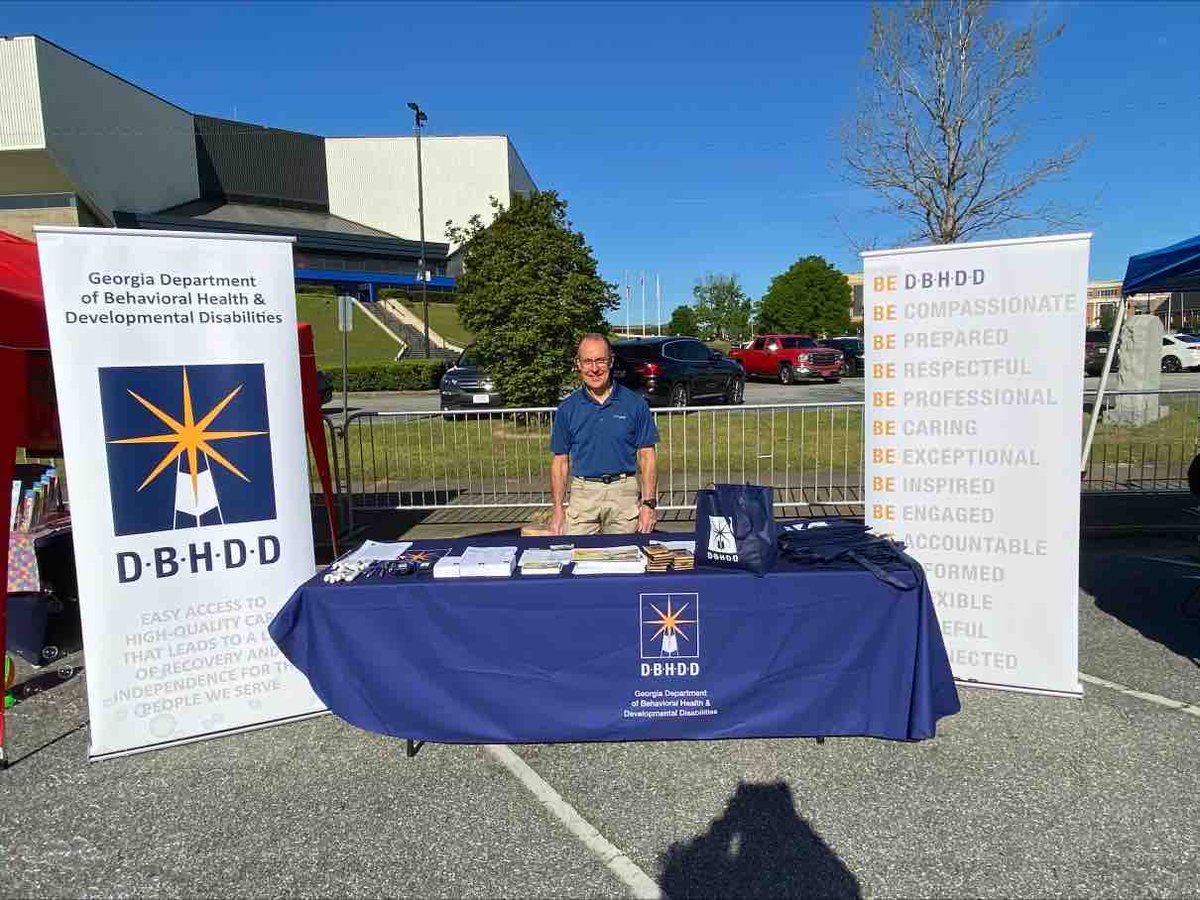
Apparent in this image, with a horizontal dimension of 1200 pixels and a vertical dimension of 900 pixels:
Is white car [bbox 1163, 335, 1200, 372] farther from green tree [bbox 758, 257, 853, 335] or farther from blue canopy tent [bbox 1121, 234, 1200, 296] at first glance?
green tree [bbox 758, 257, 853, 335]

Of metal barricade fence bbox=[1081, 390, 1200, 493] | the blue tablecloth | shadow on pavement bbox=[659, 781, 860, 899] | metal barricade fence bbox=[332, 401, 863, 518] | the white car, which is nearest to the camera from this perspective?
shadow on pavement bbox=[659, 781, 860, 899]

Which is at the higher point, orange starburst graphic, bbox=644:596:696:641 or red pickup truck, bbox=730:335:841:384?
red pickup truck, bbox=730:335:841:384

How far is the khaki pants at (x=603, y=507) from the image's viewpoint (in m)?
4.49

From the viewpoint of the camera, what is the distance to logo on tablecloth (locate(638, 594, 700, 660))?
3.29 m

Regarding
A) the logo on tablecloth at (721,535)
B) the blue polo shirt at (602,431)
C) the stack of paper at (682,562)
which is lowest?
the stack of paper at (682,562)

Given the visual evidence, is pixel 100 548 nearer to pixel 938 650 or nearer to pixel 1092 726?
pixel 938 650

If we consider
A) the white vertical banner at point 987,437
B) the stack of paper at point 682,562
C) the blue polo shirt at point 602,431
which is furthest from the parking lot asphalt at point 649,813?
the blue polo shirt at point 602,431

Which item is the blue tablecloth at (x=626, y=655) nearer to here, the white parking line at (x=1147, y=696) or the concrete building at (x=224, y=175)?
the white parking line at (x=1147, y=696)

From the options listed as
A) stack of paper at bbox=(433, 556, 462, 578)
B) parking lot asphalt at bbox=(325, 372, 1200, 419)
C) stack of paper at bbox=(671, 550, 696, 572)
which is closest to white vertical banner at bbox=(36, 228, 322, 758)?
stack of paper at bbox=(433, 556, 462, 578)

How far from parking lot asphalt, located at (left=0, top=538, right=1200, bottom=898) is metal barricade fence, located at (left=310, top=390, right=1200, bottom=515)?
4.66 m

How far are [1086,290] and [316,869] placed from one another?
426cm

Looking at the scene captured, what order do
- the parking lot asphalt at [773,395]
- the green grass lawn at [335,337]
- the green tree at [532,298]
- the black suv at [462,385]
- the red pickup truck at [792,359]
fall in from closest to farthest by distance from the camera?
1. the green tree at [532,298]
2. the black suv at [462,385]
3. the parking lot asphalt at [773,395]
4. the red pickup truck at [792,359]
5. the green grass lawn at [335,337]

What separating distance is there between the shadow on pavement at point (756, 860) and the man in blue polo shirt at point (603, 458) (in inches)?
68.6

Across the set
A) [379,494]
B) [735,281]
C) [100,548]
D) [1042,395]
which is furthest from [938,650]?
[735,281]
